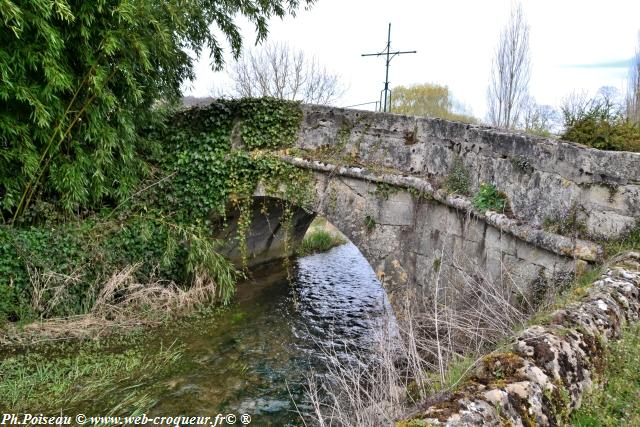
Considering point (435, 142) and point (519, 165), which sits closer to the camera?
point (519, 165)

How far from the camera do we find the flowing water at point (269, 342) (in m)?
4.77

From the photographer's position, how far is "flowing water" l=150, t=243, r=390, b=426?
4773mm

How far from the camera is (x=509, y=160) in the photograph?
465 centimetres

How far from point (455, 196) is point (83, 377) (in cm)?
485

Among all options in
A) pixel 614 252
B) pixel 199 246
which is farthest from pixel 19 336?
pixel 614 252

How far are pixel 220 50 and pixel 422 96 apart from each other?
52.7ft

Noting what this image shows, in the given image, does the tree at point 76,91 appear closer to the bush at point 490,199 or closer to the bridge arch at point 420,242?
the bridge arch at point 420,242

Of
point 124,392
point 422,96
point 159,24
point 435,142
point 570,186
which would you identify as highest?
point 422,96

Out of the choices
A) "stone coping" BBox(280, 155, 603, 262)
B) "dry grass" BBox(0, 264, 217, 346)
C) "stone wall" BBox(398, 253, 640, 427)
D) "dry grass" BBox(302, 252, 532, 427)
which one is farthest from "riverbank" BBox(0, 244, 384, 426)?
"stone wall" BBox(398, 253, 640, 427)

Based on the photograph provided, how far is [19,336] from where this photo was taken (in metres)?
5.52

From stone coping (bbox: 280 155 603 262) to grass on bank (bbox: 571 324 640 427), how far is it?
1.56 metres

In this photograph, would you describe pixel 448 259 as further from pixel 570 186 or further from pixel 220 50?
pixel 220 50

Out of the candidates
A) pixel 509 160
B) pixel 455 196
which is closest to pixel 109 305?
pixel 455 196

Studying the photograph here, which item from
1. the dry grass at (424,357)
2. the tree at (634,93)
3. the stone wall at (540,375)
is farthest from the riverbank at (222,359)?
the tree at (634,93)
